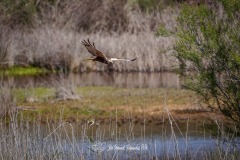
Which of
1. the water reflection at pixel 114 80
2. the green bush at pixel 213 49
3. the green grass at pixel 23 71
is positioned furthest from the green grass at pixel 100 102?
the green grass at pixel 23 71

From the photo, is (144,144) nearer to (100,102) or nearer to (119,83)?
(100,102)

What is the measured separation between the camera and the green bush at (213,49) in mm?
11492

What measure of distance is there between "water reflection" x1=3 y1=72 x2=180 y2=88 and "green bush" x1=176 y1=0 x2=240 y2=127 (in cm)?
1381

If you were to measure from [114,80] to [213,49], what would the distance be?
1840 cm

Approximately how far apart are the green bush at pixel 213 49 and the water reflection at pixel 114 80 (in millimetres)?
13809

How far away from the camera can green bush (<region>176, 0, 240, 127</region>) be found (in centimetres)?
1149

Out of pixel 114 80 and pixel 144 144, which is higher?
pixel 114 80

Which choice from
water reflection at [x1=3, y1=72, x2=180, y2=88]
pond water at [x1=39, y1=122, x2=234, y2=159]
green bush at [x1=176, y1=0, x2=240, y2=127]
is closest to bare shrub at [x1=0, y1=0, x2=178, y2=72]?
water reflection at [x1=3, y1=72, x2=180, y2=88]

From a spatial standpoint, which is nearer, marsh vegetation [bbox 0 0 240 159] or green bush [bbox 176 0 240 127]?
marsh vegetation [bbox 0 0 240 159]

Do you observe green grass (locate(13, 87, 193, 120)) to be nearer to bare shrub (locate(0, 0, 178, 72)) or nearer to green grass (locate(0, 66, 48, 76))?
bare shrub (locate(0, 0, 178, 72))

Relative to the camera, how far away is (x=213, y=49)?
38.2 ft

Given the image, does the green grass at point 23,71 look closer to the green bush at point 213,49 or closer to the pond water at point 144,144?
the pond water at point 144,144

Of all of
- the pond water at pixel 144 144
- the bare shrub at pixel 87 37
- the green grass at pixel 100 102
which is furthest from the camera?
the bare shrub at pixel 87 37

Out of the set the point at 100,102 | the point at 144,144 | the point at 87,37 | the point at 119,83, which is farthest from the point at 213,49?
the point at 87,37
